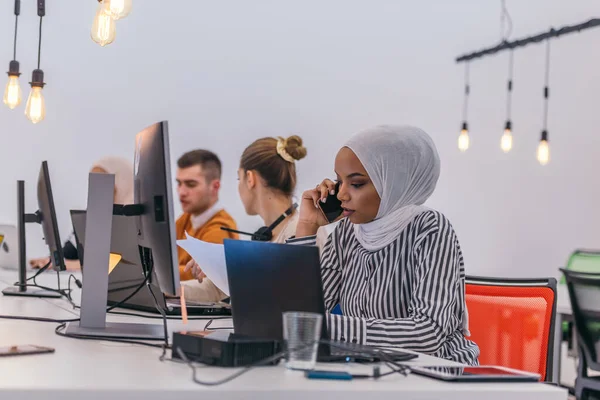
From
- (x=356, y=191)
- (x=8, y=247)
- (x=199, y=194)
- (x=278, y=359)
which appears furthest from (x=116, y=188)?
(x=278, y=359)

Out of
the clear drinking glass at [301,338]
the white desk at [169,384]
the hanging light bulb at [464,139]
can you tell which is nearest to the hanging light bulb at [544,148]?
the hanging light bulb at [464,139]

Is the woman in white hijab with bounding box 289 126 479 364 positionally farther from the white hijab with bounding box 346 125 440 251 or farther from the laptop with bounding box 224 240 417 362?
the laptop with bounding box 224 240 417 362

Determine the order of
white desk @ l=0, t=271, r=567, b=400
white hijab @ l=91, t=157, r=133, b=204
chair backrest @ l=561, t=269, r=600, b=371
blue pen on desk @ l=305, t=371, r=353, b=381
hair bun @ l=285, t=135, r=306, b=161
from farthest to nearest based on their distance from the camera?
1. white hijab @ l=91, t=157, r=133, b=204
2. hair bun @ l=285, t=135, r=306, b=161
3. chair backrest @ l=561, t=269, r=600, b=371
4. blue pen on desk @ l=305, t=371, r=353, b=381
5. white desk @ l=0, t=271, r=567, b=400

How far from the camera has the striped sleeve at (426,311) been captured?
5.37 feet

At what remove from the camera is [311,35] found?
6137mm

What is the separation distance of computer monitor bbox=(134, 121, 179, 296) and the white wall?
419cm

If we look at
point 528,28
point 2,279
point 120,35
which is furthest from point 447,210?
point 2,279

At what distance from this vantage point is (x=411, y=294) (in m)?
1.85

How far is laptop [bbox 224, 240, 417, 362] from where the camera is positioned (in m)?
1.34

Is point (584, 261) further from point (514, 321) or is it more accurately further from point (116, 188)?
point (514, 321)

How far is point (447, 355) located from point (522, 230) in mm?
4762

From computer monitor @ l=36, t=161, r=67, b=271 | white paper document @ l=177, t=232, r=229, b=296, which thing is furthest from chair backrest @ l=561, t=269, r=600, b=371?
computer monitor @ l=36, t=161, r=67, b=271

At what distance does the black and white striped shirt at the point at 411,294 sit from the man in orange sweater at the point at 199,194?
84.6 inches

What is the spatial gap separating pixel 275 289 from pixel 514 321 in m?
1.02
